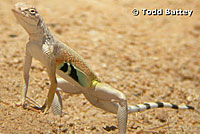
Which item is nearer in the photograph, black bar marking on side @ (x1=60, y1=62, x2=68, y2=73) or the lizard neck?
the lizard neck

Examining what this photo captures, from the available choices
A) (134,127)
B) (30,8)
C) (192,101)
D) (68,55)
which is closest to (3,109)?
(68,55)

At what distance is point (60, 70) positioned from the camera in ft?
12.1

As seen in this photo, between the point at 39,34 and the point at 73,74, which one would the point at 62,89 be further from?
the point at 39,34

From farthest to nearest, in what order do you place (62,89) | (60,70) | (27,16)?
(62,89)
(60,70)
(27,16)

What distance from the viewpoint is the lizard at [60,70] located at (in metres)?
3.36

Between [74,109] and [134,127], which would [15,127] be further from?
[134,127]

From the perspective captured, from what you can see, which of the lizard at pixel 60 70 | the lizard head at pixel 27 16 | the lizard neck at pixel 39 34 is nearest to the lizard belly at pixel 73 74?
the lizard at pixel 60 70

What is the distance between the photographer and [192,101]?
18.1ft

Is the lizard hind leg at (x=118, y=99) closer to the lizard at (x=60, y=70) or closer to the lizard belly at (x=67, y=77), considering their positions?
the lizard at (x=60, y=70)

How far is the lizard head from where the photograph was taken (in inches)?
128

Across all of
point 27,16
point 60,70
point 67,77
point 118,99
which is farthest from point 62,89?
point 27,16

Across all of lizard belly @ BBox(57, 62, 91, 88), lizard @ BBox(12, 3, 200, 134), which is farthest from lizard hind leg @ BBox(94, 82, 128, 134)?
lizard belly @ BBox(57, 62, 91, 88)

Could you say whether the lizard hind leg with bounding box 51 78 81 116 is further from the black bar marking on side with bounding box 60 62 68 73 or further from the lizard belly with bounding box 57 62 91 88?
the black bar marking on side with bounding box 60 62 68 73

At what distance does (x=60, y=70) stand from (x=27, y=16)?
0.80m
